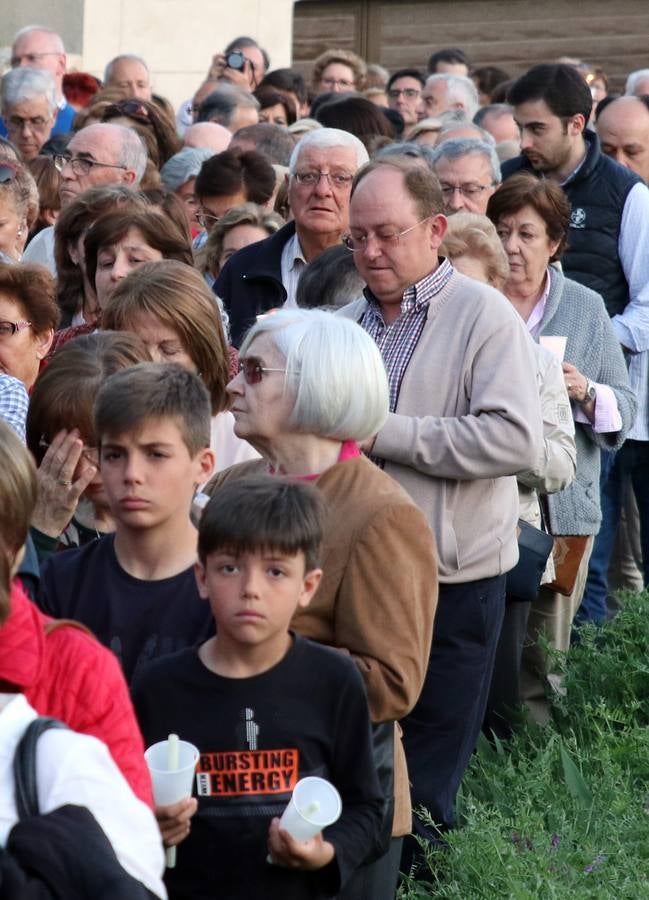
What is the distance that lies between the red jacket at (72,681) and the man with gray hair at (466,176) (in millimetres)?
5056

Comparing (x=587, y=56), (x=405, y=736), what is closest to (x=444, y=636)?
(x=405, y=736)

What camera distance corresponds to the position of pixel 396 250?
5.05 metres

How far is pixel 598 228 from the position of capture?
7859 mm

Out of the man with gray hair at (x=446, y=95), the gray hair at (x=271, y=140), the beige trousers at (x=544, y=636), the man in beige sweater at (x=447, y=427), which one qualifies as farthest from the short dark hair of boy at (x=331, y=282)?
the man with gray hair at (x=446, y=95)

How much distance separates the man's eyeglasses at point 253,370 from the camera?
12.6ft

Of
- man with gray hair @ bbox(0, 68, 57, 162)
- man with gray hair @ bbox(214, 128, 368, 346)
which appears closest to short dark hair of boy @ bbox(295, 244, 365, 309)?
man with gray hair @ bbox(214, 128, 368, 346)

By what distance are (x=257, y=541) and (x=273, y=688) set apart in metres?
0.30

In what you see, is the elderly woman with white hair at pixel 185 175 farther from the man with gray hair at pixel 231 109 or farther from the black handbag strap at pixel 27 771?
the black handbag strap at pixel 27 771

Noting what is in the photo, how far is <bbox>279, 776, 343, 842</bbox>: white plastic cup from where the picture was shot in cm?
310

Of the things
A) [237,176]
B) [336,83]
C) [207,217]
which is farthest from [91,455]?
[336,83]

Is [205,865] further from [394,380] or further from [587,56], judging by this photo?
[587,56]

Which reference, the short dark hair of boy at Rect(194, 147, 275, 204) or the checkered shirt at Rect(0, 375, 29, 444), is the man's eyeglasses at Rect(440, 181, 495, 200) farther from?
the checkered shirt at Rect(0, 375, 29, 444)

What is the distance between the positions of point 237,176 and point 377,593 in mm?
4756

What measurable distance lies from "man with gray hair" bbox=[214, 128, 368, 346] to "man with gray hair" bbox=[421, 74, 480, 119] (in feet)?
17.2
